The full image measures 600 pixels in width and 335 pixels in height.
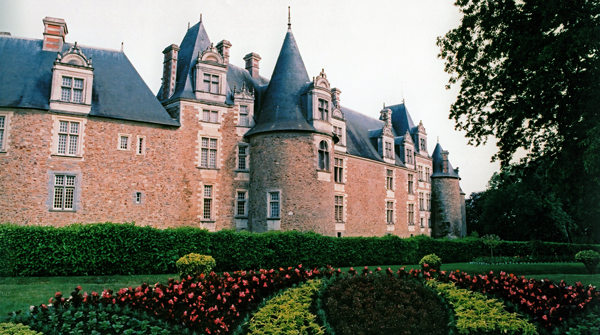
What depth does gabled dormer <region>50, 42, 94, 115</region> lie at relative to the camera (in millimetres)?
23234

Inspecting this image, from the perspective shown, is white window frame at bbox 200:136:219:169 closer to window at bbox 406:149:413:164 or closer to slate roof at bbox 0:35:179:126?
slate roof at bbox 0:35:179:126

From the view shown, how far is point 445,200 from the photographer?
48.2 metres

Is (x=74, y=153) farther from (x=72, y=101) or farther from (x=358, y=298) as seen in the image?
(x=358, y=298)

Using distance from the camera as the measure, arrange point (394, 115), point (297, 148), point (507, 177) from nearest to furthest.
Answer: point (507, 177), point (297, 148), point (394, 115)

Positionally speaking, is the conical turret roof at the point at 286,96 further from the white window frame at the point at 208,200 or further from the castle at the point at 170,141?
the white window frame at the point at 208,200

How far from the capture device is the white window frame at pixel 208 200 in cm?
2706

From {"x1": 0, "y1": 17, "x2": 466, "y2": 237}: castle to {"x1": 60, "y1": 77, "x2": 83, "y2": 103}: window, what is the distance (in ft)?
0.16

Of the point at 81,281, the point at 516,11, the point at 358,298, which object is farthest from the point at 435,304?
the point at 516,11

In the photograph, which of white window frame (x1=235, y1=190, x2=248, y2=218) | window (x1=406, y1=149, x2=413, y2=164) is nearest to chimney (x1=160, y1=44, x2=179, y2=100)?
white window frame (x1=235, y1=190, x2=248, y2=218)

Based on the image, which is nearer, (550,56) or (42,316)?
(42,316)

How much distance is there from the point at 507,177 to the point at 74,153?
21756mm

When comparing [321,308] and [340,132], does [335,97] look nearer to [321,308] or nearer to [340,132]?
[340,132]

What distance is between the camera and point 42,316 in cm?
799

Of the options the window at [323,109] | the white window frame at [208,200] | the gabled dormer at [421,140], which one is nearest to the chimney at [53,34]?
the white window frame at [208,200]
